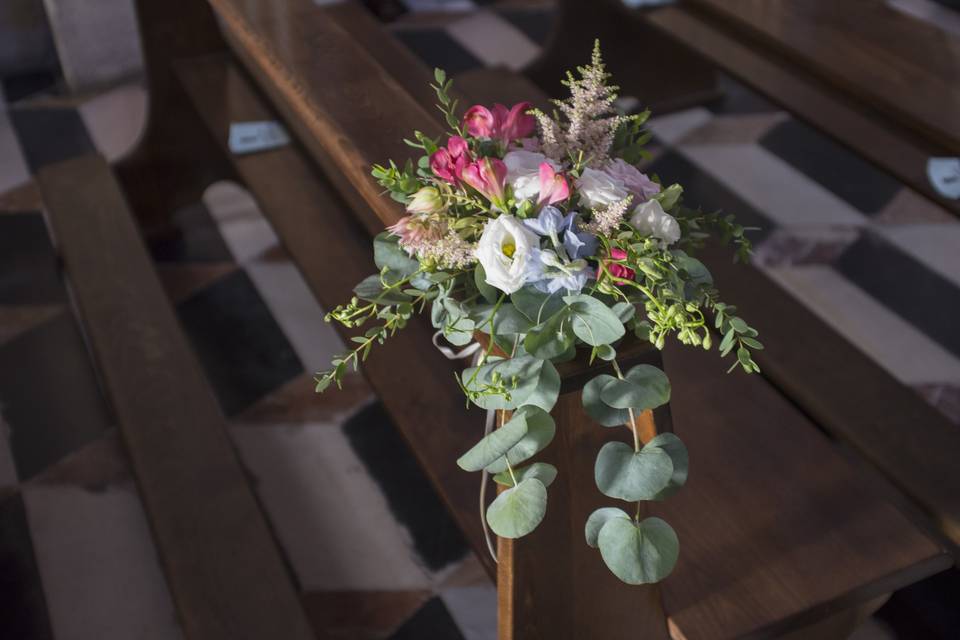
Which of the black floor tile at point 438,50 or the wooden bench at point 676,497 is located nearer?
the wooden bench at point 676,497

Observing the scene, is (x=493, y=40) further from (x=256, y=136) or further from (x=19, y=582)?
(x=19, y=582)

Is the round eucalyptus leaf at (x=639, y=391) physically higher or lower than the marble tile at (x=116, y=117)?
higher

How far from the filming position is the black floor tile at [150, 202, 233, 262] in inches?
117

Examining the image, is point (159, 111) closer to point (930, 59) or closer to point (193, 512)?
point (193, 512)

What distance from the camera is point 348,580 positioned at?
6.92 feet

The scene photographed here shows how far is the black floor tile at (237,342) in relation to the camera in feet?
8.39

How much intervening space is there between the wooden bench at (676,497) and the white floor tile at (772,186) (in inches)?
53.5

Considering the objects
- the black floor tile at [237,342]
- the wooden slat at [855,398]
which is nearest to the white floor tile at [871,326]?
the wooden slat at [855,398]

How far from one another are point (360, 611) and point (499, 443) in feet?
3.57

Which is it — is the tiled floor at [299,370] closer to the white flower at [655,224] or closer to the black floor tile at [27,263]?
the black floor tile at [27,263]

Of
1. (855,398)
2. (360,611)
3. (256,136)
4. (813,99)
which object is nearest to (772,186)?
(813,99)

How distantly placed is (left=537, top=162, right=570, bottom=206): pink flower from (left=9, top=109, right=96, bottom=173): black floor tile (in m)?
2.67

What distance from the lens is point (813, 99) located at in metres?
2.56

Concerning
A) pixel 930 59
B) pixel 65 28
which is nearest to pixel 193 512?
pixel 930 59
